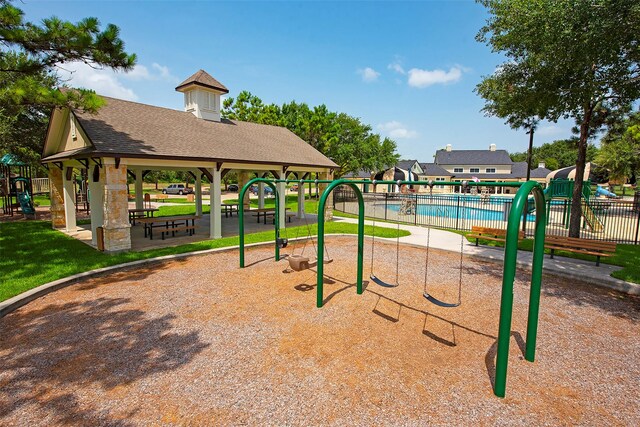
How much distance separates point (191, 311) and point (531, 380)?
5893 millimetres

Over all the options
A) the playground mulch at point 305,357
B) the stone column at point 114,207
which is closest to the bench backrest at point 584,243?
the playground mulch at point 305,357

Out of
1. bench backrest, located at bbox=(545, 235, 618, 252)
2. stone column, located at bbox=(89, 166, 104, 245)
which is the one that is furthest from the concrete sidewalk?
stone column, located at bbox=(89, 166, 104, 245)

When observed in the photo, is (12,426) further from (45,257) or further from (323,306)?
(45,257)

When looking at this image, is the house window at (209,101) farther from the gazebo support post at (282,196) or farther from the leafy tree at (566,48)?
the leafy tree at (566,48)

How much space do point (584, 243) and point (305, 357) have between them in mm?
9589

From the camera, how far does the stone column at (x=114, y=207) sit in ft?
35.4

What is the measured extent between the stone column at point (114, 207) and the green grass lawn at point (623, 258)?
13.5 meters

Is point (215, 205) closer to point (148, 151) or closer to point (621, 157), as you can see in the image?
point (148, 151)

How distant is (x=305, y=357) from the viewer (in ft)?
16.2

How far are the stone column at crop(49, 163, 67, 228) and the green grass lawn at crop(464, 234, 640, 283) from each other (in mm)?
19612

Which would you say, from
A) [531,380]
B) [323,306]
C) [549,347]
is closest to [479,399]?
[531,380]

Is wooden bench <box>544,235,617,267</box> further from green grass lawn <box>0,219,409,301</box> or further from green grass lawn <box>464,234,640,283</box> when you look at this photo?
green grass lawn <box>0,219,409,301</box>

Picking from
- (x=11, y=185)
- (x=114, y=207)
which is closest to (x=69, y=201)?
(x=114, y=207)

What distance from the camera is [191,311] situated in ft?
21.7
